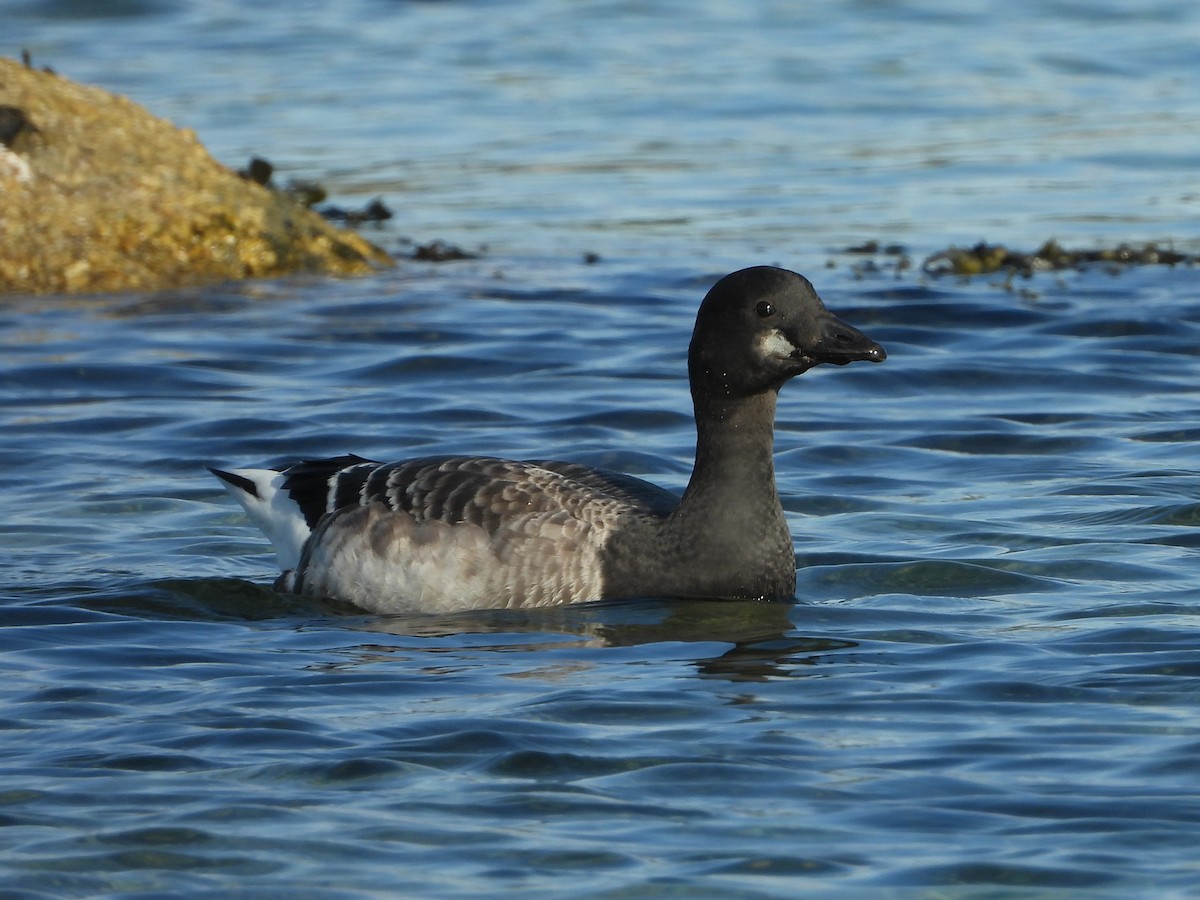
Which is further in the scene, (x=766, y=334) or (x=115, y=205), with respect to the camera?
(x=115, y=205)

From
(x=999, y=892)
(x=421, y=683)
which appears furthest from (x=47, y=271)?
(x=999, y=892)

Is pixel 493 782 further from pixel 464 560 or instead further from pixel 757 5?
pixel 757 5

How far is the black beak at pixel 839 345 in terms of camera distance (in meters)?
8.61

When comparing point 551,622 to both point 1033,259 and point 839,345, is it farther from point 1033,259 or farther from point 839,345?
point 1033,259

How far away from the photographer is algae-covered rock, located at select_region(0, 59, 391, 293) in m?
15.9

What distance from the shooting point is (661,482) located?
11.7 meters

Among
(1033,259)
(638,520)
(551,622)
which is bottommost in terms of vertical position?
(551,622)

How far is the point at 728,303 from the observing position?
8805 mm

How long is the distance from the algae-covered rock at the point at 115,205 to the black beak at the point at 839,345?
8.83 meters

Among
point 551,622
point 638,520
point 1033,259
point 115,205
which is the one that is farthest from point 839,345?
point 115,205

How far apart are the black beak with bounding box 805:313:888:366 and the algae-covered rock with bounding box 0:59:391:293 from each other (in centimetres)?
883

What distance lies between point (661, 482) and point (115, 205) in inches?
253

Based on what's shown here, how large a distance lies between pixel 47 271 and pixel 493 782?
34.4 ft

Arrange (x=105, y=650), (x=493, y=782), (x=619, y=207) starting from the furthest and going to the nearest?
(x=619, y=207) < (x=105, y=650) < (x=493, y=782)
